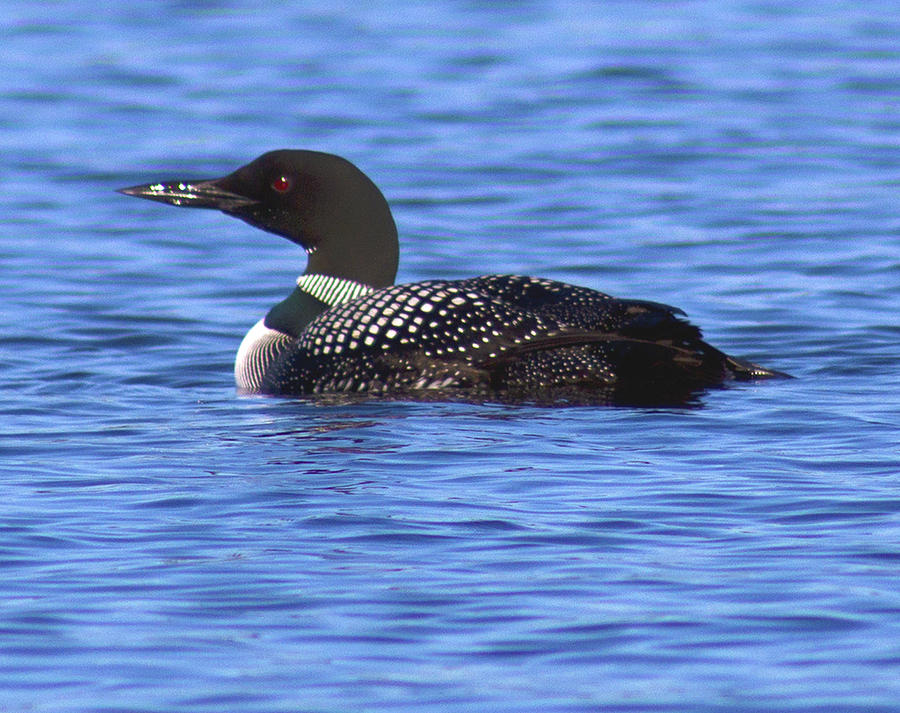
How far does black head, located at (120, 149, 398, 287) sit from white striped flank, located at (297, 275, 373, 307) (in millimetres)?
25

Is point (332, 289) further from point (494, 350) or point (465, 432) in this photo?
point (465, 432)

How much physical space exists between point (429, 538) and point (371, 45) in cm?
1157

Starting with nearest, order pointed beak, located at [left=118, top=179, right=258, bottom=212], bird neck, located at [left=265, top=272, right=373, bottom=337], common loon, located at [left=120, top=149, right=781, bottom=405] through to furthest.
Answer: common loon, located at [left=120, top=149, right=781, bottom=405] → bird neck, located at [left=265, top=272, right=373, bottom=337] → pointed beak, located at [left=118, top=179, right=258, bottom=212]

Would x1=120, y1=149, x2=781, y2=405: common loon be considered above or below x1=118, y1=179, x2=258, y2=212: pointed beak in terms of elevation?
below

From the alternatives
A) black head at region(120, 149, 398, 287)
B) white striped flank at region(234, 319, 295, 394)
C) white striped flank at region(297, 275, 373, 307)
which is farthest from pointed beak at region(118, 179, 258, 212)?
white striped flank at region(234, 319, 295, 394)

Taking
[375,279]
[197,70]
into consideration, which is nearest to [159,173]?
[197,70]

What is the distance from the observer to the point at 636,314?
254 inches

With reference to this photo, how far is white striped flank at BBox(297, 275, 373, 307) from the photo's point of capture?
7.21 m

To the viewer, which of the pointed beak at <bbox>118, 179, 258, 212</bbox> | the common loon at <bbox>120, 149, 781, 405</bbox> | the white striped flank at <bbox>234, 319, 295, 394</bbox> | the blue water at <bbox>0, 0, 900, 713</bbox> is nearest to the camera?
the blue water at <bbox>0, 0, 900, 713</bbox>

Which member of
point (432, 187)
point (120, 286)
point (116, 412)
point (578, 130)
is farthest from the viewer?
point (578, 130)

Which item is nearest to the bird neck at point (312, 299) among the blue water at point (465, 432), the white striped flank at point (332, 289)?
the white striped flank at point (332, 289)

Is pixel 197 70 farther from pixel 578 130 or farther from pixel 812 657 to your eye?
pixel 812 657

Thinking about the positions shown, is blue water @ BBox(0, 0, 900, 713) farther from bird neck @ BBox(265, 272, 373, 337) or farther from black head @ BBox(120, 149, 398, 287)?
black head @ BBox(120, 149, 398, 287)

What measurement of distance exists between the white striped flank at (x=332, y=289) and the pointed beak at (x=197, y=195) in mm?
396
